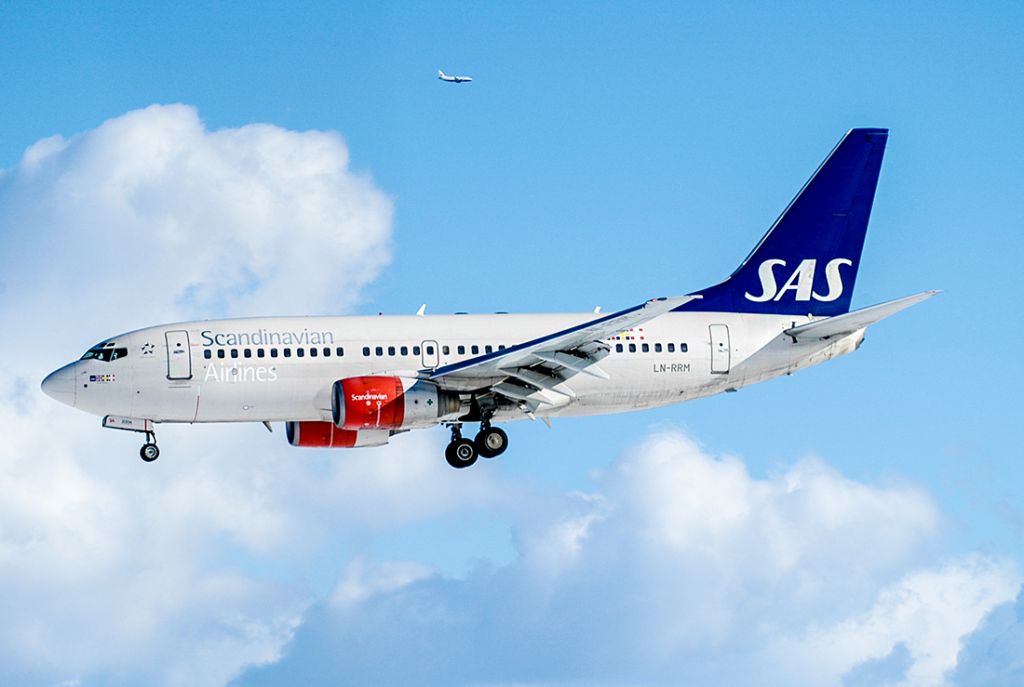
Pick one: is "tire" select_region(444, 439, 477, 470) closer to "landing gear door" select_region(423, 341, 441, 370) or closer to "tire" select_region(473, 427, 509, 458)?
"tire" select_region(473, 427, 509, 458)

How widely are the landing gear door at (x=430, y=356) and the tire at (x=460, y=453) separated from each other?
109 inches

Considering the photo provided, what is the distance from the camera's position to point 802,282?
57.9 m

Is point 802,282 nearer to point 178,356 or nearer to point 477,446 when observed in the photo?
point 477,446

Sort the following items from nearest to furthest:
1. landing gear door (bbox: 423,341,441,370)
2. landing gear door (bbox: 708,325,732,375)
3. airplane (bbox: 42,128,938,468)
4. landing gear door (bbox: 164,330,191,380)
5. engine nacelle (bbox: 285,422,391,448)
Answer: airplane (bbox: 42,128,938,468) < landing gear door (bbox: 164,330,191,380) < landing gear door (bbox: 423,341,441,370) < landing gear door (bbox: 708,325,732,375) < engine nacelle (bbox: 285,422,391,448)

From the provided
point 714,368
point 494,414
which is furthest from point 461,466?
point 714,368

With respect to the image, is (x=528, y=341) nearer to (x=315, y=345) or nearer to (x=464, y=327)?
(x=464, y=327)

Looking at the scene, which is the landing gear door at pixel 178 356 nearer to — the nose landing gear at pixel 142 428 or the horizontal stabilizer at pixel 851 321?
the nose landing gear at pixel 142 428

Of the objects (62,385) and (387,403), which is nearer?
(387,403)

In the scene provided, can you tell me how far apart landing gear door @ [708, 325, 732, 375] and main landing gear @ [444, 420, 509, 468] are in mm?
7520

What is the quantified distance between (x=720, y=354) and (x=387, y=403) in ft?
38.9

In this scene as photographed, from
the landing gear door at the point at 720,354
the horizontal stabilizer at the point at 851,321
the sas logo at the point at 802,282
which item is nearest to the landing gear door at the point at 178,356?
the landing gear door at the point at 720,354

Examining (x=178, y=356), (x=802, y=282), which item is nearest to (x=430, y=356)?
(x=178, y=356)

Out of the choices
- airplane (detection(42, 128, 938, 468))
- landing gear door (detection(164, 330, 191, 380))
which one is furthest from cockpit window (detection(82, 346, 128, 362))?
landing gear door (detection(164, 330, 191, 380))

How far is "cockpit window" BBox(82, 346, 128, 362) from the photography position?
172 feet
